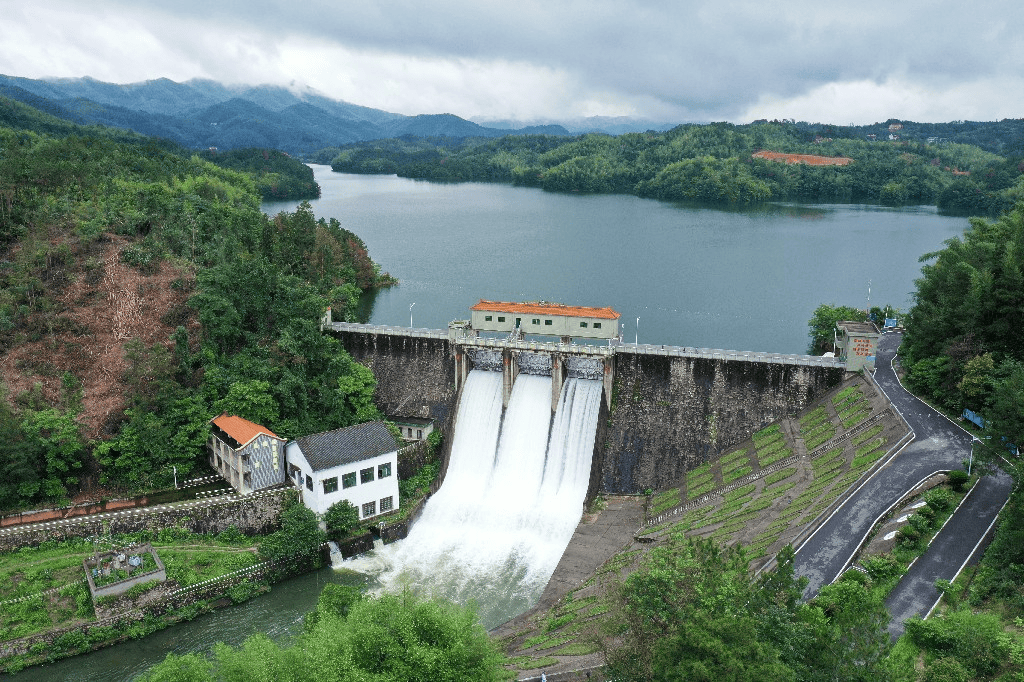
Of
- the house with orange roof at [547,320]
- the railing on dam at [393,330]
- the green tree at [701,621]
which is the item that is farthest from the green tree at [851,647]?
the railing on dam at [393,330]

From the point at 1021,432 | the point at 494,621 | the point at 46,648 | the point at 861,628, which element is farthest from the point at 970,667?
the point at 46,648

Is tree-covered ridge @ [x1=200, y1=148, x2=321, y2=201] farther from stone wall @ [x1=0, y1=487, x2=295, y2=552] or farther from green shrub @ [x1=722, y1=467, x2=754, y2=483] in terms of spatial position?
green shrub @ [x1=722, y1=467, x2=754, y2=483]

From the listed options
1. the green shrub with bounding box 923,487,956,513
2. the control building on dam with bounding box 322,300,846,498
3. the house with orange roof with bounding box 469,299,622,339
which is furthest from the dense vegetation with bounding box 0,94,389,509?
the green shrub with bounding box 923,487,956,513

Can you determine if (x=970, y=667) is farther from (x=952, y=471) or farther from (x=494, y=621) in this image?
(x=494, y=621)

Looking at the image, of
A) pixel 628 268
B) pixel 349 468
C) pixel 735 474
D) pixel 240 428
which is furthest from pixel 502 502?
pixel 628 268

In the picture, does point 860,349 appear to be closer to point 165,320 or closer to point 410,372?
point 410,372
